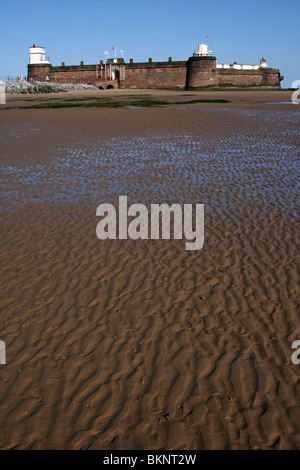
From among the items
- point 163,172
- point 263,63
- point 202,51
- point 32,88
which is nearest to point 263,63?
point 263,63

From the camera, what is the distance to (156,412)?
3307 millimetres

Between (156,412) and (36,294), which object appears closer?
(156,412)

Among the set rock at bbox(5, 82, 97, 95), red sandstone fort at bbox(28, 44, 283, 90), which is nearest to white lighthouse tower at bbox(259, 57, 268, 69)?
red sandstone fort at bbox(28, 44, 283, 90)

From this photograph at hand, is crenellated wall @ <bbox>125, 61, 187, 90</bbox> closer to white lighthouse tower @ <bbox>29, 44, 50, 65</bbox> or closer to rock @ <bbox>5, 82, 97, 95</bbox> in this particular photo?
rock @ <bbox>5, 82, 97, 95</bbox>

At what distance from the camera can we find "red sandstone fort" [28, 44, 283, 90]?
2338 inches

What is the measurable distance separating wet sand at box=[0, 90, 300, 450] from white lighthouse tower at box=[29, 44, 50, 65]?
234 feet

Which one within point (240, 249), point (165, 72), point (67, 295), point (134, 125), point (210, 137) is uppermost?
point (165, 72)

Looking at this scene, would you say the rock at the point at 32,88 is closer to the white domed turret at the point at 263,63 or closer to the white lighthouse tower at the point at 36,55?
the white lighthouse tower at the point at 36,55

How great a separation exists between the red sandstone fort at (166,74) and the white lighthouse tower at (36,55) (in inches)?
164

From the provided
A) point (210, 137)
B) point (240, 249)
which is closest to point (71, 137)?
point (210, 137)

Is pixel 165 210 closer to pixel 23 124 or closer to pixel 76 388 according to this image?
pixel 76 388

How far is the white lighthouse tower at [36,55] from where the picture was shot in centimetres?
7138

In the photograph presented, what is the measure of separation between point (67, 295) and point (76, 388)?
5.14 feet

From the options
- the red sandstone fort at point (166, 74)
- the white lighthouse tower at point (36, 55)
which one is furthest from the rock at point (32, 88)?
the white lighthouse tower at point (36, 55)
